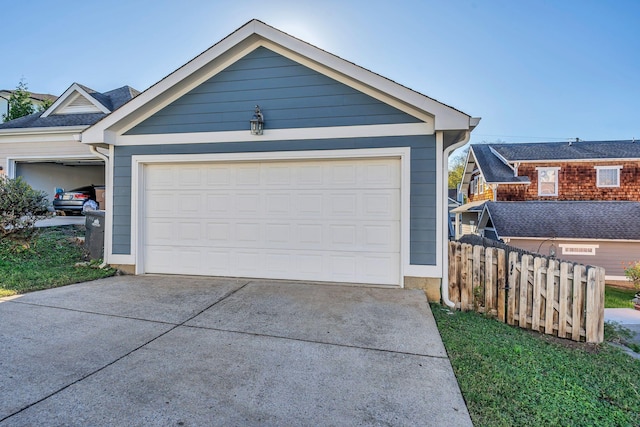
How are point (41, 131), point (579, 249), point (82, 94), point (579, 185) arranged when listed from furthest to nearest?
point (579, 185), point (579, 249), point (82, 94), point (41, 131)

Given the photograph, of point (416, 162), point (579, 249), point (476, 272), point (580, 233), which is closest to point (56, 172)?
point (416, 162)

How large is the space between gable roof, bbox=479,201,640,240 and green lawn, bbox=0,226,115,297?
16.4 meters

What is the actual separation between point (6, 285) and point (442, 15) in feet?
36.5

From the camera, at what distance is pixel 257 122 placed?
5648mm

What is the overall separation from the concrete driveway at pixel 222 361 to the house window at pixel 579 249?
50.1 feet

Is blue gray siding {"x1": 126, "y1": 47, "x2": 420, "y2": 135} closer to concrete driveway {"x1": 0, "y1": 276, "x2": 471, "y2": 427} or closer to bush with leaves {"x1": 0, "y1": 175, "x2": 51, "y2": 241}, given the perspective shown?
concrete driveway {"x1": 0, "y1": 276, "x2": 471, "y2": 427}

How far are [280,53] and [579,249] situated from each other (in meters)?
17.2

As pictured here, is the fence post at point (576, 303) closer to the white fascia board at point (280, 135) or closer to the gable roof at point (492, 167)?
the white fascia board at point (280, 135)

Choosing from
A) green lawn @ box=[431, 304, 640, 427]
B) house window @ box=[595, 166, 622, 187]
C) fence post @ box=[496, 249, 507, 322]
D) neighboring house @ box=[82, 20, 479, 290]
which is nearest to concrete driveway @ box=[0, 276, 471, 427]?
green lawn @ box=[431, 304, 640, 427]

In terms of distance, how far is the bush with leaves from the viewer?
6.93 m

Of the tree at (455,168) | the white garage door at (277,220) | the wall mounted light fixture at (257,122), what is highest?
the tree at (455,168)

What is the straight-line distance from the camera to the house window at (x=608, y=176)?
1841 centimetres

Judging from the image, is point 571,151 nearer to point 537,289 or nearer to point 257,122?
point 537,289

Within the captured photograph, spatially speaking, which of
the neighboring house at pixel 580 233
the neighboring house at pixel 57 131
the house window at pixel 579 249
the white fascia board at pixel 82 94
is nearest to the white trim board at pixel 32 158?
the neighboring house at pixel 57 131
